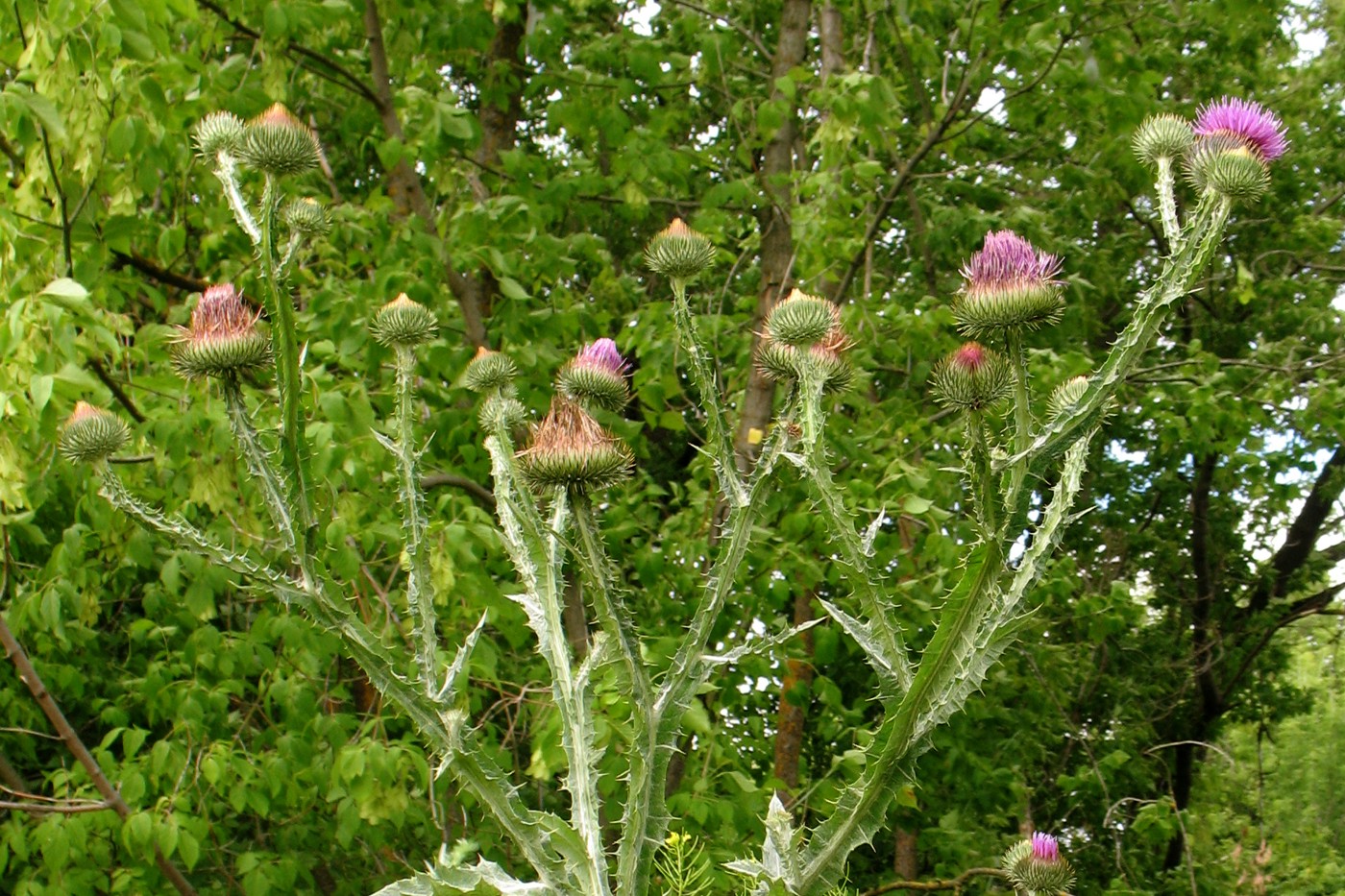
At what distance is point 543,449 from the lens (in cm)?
242

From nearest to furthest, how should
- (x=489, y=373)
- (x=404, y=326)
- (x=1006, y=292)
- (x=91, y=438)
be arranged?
1. (x=1006, y=292)
2. (x=404, y=326)
3. (x=91, y=438)
4. (x=489, y=373)

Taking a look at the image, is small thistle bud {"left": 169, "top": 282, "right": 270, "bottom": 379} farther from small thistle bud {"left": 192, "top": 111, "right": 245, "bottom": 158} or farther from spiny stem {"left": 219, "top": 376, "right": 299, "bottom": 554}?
small thistle bud {"left": 192, "top": 111, "right": 245, "bottom": 158}

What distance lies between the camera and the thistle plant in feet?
6.81

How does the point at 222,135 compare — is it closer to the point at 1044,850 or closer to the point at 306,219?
the point at 306,219

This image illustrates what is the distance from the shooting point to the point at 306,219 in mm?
2764

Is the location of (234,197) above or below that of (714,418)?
above

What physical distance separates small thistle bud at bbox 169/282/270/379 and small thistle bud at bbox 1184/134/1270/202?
159 centimetres

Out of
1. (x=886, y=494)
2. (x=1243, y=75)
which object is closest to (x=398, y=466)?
(x=886, y=494)

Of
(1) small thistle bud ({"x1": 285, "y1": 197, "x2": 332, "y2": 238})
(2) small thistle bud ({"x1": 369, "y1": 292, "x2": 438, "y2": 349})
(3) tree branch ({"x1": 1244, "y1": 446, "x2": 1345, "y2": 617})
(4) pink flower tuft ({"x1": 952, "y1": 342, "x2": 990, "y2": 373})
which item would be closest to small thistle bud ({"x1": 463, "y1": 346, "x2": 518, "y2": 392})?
(2) small thistle bud ({"x1": 369, "y1": 292, "x2": 438, "y2": 349})

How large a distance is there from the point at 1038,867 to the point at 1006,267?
3.79 feet

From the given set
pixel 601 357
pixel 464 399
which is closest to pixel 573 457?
pixel 601 357

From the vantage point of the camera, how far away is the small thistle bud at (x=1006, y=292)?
2211mm

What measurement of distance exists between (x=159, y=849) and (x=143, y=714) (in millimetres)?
2161

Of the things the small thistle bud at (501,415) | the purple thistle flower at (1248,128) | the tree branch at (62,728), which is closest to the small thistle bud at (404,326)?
the small thistle bud at (501,415)
